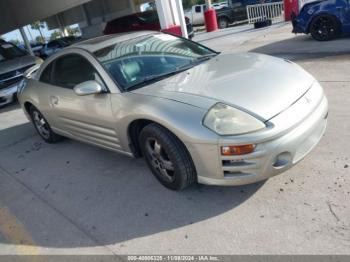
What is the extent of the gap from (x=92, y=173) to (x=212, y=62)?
1921 millimetres

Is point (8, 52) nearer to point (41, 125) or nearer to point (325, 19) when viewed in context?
point (41, 125)

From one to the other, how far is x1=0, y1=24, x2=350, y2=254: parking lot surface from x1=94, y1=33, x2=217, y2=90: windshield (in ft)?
3.48

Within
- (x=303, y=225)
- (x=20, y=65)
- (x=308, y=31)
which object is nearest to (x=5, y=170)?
(x=303, y=225)

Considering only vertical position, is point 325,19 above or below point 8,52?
below

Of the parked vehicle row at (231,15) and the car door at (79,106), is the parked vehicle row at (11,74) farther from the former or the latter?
the parked vehicle row at (231,15)

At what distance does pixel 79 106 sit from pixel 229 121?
2010 mm

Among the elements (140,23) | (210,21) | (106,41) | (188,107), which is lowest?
(210,21)

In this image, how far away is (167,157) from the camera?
10.7 feet

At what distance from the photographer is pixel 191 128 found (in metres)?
2.86

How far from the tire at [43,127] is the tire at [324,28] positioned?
22.8 feet

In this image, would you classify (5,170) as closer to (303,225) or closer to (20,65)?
(303,225)

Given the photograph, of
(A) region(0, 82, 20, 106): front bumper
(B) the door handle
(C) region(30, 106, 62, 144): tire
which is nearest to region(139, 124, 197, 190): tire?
(B) the door handle

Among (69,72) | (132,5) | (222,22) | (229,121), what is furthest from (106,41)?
(132,5)

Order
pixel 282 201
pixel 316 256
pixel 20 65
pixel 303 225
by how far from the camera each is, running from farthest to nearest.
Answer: pixel 20 65, pixel 282 201, pixel 303 225, pixel 316 256
